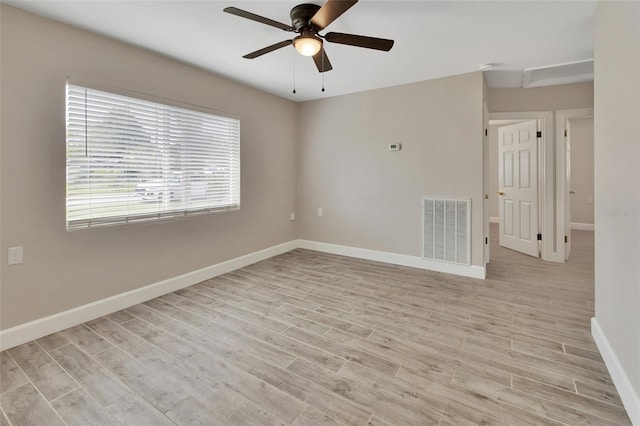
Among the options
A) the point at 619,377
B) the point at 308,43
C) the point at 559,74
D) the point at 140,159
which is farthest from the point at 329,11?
the point at 559,74

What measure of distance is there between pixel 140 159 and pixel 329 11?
2.23 m

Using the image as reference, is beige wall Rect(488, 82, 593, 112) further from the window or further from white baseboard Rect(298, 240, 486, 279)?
the window

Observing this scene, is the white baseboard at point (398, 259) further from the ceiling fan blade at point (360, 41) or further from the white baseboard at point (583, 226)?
the white baseboard at point (583, 226)

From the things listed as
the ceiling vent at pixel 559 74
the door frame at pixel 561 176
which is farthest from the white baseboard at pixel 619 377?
the ceiling vent at pixel 559 74

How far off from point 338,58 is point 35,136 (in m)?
2.77

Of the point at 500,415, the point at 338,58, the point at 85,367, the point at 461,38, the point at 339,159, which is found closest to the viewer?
the point at 500,415

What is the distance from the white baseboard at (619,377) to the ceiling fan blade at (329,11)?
2.58 metres

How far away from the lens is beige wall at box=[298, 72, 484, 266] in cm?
360

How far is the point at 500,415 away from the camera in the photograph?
149 centimetres

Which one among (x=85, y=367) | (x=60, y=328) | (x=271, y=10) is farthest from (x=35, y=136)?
(x=271, y=10)

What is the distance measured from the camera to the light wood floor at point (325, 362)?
60.3 inches

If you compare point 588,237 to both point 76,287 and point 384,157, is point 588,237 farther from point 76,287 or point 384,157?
point 76,287

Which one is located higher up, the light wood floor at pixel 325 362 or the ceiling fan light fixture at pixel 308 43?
the ceiling fan light fixture at pixel 308 43

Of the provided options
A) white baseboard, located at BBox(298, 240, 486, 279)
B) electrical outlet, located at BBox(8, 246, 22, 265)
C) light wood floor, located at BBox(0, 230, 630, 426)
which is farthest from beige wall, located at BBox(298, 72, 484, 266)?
electrical outlet, located at BBox(8, 246, 22, 265)
